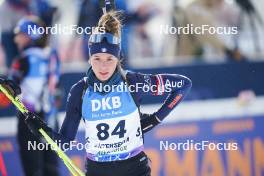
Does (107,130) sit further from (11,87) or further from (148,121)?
(11,87)

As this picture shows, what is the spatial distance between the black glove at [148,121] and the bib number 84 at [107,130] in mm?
221

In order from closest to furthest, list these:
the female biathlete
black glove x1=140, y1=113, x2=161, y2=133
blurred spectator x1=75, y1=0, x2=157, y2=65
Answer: the female biathlete
black glove x1=140, y1=113, x2=161, y2=133
blurred spectator x1=75, y1=0, x2=157, y2=65

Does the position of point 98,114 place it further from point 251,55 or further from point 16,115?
point 251,55

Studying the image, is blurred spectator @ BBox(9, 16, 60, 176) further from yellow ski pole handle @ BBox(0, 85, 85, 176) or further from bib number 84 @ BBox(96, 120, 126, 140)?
bib number 84 @ BBox(96, 120, 126, 140)

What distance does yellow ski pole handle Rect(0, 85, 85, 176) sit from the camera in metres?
3.45

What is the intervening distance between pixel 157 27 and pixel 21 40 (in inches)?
35.3

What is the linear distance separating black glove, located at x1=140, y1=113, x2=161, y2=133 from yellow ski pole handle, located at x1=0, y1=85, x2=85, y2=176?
1.57 feet

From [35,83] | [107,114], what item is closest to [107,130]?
[107,114]

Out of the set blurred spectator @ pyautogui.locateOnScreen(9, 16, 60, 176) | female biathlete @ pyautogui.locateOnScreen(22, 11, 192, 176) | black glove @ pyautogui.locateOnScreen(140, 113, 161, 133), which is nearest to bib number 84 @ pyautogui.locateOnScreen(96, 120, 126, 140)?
female biathlete @ pyautogui.locateOnScreen(22, 11, 192, 176)

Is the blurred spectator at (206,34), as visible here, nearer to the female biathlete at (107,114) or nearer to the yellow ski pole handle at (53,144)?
the female biathlete at (107,114)

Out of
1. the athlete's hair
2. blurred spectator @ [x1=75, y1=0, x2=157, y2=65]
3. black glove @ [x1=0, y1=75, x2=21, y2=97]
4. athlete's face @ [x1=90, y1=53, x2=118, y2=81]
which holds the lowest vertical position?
black glove @ [x1=0, y1=75, x2=21, y2=97]

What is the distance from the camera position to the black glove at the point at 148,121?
3.50 meters

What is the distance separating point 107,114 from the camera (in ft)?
10.9

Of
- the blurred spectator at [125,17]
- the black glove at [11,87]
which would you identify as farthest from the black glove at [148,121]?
the black glove at [11,87]
